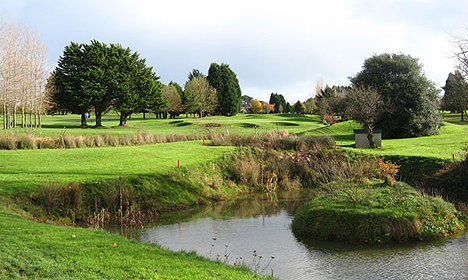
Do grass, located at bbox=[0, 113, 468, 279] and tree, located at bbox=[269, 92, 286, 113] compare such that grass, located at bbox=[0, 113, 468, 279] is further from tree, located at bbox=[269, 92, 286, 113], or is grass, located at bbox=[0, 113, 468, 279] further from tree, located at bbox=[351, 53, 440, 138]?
tree, located at bbox=[269, 92, 286, 113]

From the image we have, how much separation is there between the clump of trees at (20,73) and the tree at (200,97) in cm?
2817

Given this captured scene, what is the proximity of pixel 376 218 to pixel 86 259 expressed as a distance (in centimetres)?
940

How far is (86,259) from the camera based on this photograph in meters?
7.79

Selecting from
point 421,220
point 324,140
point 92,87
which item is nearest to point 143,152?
point 324,140

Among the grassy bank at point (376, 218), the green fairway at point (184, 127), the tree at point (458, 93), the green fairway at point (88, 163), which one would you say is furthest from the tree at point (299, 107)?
the grassy bank at point (376, 218)

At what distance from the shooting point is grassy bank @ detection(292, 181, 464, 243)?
12961 millimetres

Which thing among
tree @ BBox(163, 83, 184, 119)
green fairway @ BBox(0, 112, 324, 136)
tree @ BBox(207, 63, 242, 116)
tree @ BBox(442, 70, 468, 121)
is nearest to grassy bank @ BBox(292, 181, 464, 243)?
tree @ BBox(442, 70, 468, 121)

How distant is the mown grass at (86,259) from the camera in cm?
679

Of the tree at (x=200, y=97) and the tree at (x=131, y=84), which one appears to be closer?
the tree at (x=131, y=84)

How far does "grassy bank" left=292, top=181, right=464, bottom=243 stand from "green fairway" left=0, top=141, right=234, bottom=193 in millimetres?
8668

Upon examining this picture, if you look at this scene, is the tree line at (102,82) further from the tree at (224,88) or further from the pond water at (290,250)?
the pond water at (290,250)

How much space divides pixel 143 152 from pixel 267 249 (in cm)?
1321

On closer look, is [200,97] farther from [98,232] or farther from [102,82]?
[98,232]

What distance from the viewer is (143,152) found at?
2361 cm
